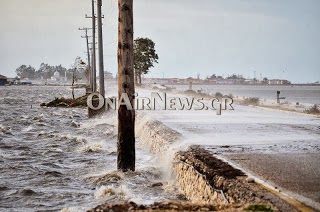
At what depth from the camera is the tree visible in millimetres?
93125

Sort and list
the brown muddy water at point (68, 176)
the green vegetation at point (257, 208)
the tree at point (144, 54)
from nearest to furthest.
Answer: the green vegetation at point (257, 208), the brown muddy water at point (68, 176), the tree at point (144, 54)

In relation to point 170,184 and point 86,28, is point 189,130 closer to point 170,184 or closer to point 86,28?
point 170,184

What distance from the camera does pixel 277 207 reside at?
15.3ft

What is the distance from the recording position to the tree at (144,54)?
93.1 m

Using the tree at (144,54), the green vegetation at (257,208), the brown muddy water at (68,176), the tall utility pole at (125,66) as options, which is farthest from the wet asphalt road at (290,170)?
the tree at (144,54)

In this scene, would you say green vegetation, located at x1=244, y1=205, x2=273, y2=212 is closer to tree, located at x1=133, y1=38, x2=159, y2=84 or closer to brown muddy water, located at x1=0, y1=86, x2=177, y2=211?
brown muddy water, located at x1=0, y1=86, x2=177, y2=211

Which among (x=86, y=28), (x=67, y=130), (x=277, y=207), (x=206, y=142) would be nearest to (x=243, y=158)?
(x=206, y=142)

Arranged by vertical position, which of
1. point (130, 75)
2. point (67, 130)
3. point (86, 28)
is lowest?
point (67, 130)

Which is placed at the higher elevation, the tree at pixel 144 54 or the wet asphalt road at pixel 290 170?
the tree at pixel 144 54

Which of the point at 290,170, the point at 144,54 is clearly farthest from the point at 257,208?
the point at 144,54

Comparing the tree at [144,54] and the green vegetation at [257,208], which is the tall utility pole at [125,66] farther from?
the tree at [144,54]

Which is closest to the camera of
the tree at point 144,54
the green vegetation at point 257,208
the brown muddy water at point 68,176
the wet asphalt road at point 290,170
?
the green vegetation at point 257,208

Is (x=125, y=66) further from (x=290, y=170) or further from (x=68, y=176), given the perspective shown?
(x=290, y=170)

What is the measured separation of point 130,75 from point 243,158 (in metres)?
3.14
